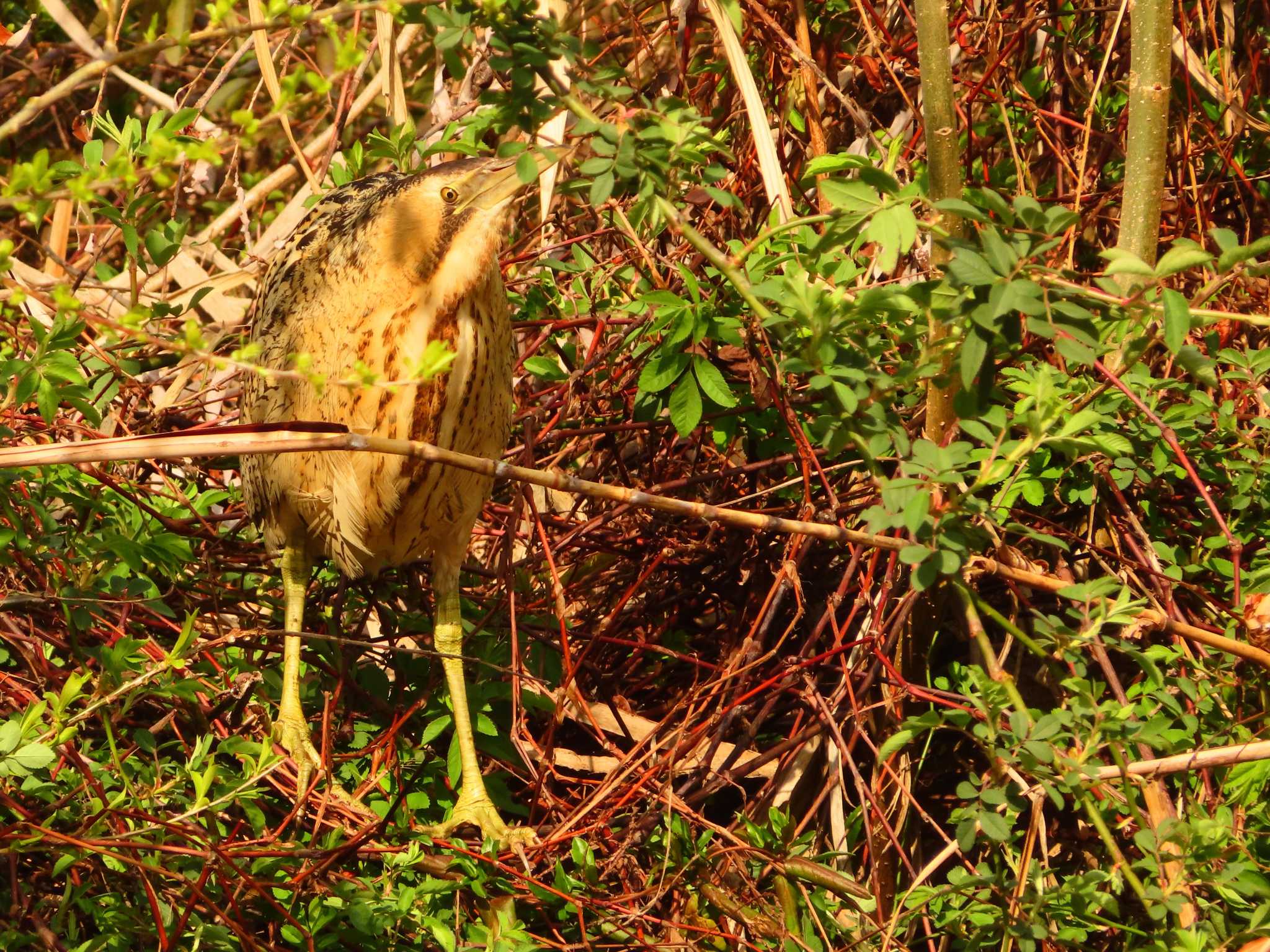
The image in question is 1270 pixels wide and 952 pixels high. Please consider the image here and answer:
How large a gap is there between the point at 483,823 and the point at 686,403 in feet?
2.50

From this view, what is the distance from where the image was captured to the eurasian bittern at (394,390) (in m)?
2.36

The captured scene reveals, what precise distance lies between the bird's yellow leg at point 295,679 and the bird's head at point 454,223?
24.2 inches

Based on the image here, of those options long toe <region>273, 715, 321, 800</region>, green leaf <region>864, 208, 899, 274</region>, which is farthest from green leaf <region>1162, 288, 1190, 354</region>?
long toe <region>273, 715, 321, 800</region>

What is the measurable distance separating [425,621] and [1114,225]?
1602mm

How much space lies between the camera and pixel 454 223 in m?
2.35

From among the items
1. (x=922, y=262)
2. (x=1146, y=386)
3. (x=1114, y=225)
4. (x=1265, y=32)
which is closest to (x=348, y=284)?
(x=922, y=262)

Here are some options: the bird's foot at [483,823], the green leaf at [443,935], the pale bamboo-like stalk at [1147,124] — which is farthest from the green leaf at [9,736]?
the pale bamboo-like stalk at [1147,124]

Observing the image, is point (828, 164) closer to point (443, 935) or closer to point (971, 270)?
point (971, 270)

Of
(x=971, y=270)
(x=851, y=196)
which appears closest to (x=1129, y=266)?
(x=971, y=270)

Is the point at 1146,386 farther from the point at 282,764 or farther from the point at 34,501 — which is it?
the point at 34,501

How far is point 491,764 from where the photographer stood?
2.60 meters

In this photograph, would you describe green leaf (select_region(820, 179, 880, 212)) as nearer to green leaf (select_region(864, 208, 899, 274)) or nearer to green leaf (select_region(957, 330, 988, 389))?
green leaf (select_region(864, 208, 899, 274))

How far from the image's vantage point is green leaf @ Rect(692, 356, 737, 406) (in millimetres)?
2490

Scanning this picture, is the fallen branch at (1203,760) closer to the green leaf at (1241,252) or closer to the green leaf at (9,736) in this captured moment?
the green leaf at (1241,252)
